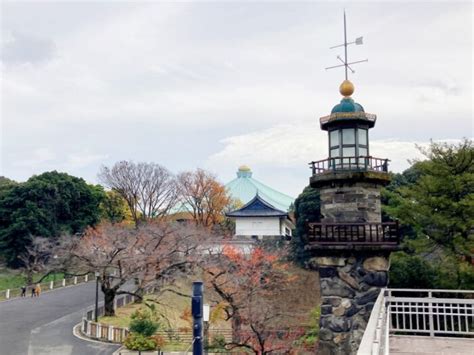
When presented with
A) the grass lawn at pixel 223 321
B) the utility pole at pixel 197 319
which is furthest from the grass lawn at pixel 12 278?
the utility pole at pixel 197 319

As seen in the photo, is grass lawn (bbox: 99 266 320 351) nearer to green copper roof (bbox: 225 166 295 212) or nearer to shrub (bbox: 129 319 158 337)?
shrub (bbox: 129 319 158 337)

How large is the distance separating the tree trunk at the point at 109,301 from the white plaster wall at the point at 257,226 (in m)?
18.5

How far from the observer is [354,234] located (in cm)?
1393

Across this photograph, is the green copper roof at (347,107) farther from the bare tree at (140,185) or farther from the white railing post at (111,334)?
the bare tree at (140,185)

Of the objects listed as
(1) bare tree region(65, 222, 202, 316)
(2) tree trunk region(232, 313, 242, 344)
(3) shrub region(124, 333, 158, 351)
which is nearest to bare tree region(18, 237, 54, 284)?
(1) bare tree region(65, 222, 202, 316)

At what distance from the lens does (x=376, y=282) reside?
13.7m

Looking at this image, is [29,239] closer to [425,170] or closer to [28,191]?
[28,191]

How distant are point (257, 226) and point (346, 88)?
1048 inches

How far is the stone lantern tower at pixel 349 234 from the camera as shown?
45.3 ft

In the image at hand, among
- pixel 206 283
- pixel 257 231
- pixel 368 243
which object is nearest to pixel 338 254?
pixel 368 243

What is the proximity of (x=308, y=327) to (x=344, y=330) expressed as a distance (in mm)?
9098

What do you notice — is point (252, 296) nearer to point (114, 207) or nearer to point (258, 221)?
point (258, 221)

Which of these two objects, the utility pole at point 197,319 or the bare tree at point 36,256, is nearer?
the utility pole at point 197,319

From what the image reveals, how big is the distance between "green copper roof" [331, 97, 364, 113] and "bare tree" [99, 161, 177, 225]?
2707cm
